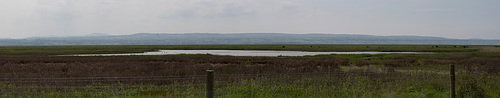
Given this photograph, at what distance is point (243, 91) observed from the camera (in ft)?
33.7

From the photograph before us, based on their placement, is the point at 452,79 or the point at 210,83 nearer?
the point at 210,83

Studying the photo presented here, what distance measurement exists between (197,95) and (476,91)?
24.4ft

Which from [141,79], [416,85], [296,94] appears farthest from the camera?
[141,79]

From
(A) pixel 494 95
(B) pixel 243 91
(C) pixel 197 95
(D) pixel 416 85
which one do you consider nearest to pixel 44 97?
(C) pixel 197 95

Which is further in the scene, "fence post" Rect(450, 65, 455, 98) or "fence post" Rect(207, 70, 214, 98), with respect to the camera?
"fence post" Rect(450, 65, 455, 98)

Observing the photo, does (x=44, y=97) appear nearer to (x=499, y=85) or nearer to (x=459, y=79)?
(x=459, y=79)

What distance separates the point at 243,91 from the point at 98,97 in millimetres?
3884

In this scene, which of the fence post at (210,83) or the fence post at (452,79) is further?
the fence post at (452,79)

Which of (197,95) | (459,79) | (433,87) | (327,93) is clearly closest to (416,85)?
(433,87)

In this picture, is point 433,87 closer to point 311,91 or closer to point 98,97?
point 311,91

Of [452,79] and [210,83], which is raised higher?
[210,83]

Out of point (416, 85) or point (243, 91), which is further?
point (416, 85)

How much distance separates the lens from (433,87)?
476 inches

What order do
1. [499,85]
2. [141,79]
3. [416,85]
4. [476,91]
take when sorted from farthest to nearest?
[141,79] → [416,85] → [499,85] → [476,91]
